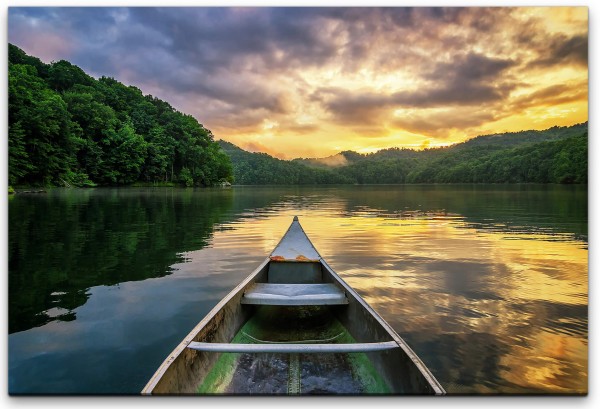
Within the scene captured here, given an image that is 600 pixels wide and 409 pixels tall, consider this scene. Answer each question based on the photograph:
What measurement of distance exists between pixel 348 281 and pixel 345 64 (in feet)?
11.7

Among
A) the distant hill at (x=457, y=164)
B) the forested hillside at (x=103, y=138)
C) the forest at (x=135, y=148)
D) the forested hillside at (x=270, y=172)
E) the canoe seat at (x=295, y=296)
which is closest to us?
the canoe seat at (x=295, y=296)

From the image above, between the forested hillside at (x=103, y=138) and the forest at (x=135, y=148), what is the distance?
11 centimetres

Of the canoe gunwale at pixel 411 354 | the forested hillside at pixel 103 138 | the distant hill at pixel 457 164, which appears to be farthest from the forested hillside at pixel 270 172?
the canoe gunwale at pixel 411 354

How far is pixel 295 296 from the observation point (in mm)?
4070

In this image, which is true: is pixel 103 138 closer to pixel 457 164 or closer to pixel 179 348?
pixel 457 164

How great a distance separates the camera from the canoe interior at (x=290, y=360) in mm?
2570

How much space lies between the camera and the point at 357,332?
3.65 meters

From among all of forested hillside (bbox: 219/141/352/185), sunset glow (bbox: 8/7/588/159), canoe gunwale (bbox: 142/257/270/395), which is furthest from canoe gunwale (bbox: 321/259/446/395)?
forested hillside (bbox: 219/141/352/185)

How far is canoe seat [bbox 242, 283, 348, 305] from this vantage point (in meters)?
3.96

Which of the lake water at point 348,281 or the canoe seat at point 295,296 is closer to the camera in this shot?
the lake water at point 348,281

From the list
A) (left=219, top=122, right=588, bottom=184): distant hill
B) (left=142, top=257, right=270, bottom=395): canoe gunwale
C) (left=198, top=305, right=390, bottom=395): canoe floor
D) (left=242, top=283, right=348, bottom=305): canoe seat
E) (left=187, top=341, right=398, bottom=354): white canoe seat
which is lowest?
(left=198, top=305, right=390, bottom=395): canoe floor

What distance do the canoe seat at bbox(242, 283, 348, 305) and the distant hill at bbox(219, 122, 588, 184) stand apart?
3.41 meters

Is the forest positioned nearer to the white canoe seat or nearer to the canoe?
the canoe

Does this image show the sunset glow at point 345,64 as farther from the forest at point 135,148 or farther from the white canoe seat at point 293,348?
the white canoe seat at point 293,348
